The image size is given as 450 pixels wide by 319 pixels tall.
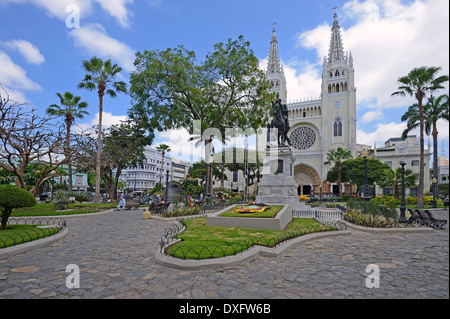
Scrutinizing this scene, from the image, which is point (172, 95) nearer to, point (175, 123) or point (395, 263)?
point (175, 123)

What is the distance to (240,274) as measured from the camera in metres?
5.28

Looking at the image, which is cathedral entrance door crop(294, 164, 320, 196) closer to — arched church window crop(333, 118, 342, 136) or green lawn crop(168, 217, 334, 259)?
arched church window crop(333, 118, 342, 136)

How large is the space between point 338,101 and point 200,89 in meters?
51.7

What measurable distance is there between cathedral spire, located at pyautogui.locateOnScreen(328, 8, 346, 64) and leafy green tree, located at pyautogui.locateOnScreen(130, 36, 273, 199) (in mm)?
52258

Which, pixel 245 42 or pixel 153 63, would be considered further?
pixel 245 42

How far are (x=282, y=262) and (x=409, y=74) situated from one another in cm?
2753

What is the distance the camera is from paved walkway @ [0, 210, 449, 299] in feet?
14.2

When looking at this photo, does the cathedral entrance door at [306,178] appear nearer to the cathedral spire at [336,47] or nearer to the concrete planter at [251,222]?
the cathedral spire at [336,47]

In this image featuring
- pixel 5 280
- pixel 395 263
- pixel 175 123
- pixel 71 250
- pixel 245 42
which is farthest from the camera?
pixel 175 123

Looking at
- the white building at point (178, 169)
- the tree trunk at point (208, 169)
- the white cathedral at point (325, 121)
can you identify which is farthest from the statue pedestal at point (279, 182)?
the white building at point (178, 169)

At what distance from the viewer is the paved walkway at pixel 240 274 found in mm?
4327
